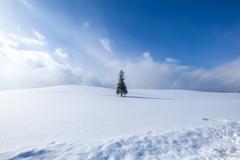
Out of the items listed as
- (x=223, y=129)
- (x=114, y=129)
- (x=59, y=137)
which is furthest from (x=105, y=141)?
(x=223, y=129)

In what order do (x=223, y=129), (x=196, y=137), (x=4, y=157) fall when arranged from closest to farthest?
1. (x=4, y=157)
2. (x=196, y=137)
3. (x=223, y=129)

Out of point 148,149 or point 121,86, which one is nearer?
point 148,149

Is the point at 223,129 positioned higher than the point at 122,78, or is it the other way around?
the point at 122,78

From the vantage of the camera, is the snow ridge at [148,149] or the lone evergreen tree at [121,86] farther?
the lone evergreen tree at [121,86]

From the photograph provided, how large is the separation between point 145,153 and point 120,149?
99cm

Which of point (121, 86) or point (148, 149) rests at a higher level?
point (121, 86)

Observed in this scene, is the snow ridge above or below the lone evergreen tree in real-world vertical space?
Answer: below

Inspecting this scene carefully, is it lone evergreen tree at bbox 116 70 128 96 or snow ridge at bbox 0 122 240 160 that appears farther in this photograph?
lone evergreen tree at bbox 116 70 128 96

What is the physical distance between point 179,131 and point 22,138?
26.9ft

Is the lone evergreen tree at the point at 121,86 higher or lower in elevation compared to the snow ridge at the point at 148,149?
higher

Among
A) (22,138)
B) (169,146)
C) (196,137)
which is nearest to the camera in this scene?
(169,146)

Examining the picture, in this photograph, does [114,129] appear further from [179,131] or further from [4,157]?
[4,157]

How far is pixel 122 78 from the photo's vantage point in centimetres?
3064

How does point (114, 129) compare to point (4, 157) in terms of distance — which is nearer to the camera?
point (4, 157)
